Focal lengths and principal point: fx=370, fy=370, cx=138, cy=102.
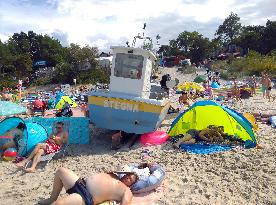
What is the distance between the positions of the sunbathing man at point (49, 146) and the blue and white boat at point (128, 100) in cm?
128

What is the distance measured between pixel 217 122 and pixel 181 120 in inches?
36.6

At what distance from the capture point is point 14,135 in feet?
28.6

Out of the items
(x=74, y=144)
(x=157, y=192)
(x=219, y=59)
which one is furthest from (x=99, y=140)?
(x=219, y=59)

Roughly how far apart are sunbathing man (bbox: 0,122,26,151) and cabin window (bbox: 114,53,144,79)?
2.82 metres

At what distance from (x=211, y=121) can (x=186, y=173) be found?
2.49 meters

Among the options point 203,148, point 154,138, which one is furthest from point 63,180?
point 154,138

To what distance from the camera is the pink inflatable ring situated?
30.8 feet

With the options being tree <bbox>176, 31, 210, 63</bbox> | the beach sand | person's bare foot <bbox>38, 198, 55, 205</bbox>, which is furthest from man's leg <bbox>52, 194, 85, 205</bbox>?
tree <bbox>176, 31, 210, 63</bbox>

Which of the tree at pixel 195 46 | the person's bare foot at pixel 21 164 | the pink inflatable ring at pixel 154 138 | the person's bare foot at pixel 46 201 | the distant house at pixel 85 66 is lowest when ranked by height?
the person's bare foot at pixel 21 164

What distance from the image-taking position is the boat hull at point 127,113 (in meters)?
9.36

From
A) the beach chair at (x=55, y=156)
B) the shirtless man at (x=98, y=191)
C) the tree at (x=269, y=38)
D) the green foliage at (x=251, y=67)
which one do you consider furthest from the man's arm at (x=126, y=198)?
the tree at (x=269, y=38)

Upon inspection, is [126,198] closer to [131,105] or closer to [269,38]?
[131,105]

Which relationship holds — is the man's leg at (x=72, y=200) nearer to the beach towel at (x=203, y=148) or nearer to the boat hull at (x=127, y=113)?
the beach towel at (x=203, y=148)

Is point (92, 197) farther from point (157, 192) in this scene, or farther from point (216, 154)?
point (216, 154)
